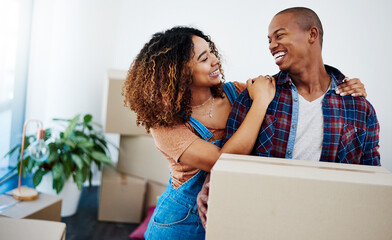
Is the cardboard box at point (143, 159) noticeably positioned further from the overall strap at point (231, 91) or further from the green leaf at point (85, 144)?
the overall strap at point (231, 91)

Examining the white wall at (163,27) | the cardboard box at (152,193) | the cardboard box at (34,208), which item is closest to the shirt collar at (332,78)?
the white wall at (163,27)

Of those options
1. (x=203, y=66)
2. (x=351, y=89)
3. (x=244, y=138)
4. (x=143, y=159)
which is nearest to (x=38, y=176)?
(x=143, y=159)

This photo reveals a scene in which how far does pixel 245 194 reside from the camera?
0.74 m

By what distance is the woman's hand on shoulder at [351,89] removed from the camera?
4.03 feet

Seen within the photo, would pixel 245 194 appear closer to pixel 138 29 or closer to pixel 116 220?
A: pixel 116 220

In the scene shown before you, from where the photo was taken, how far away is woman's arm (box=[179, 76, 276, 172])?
45.4 inches

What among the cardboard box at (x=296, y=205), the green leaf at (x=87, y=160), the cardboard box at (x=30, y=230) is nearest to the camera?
the cardboard box at (x=296, y=205)

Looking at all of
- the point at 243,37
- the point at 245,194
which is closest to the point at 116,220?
the point at 243,37

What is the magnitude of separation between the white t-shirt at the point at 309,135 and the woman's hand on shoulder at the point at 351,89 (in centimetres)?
9

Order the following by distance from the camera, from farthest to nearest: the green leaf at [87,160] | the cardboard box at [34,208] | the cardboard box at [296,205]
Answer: the green leaf at [87,160]
the cardboard box at [34,208]
the cardboard box at [296,205]

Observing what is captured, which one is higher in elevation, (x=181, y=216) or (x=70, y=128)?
(x=70, y=128)

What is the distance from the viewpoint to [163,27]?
325cm

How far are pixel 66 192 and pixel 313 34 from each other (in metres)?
2.16

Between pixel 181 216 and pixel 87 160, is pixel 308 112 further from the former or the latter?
pixel 87 160
